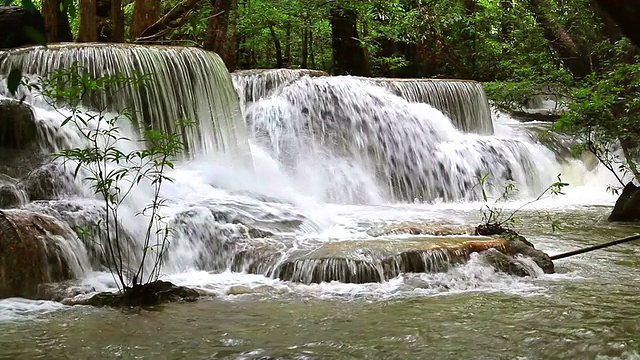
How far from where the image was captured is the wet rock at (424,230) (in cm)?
676

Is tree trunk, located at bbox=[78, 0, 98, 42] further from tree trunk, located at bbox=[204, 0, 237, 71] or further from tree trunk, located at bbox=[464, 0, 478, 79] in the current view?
tree trunk, located at bbox=[464, 0, 478, 79]

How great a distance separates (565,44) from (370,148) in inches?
226

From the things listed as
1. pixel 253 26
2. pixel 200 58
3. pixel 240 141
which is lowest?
pixel 240 141

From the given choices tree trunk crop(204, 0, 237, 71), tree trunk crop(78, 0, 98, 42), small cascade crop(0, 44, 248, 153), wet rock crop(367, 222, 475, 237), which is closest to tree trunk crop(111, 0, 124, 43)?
tree trunk crop(78, 0, 98, 42)

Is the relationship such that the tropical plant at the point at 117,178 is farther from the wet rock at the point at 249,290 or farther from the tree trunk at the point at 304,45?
the tree trunk at the point at 304,45

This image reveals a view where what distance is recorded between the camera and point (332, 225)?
24.8 feet

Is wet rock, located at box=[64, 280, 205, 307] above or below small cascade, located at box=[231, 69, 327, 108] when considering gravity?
below

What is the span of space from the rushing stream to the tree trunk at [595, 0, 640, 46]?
6.73 ft

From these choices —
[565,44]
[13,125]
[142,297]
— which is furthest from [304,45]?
[142,297]

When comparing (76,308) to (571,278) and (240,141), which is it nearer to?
(571,278)

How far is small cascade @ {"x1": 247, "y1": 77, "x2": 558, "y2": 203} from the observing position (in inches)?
439

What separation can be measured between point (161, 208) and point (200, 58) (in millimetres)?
3827

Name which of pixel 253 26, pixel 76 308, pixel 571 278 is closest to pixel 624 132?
pixel 571 278

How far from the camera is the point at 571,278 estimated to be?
540 cm
